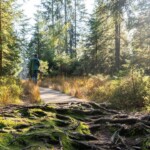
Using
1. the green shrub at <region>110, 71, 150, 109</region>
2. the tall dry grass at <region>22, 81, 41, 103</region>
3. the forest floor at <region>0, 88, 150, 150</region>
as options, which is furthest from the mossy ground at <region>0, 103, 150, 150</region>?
the tall dry grass at <region>22, 81, 41, 103</region>

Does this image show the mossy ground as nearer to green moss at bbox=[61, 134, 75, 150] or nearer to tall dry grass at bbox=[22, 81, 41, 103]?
green moss at bbox=[61, 134, 75, 150]

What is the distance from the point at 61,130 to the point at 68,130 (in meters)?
0.25

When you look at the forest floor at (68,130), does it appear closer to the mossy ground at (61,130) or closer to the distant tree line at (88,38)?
the mossy ground at (61,130)

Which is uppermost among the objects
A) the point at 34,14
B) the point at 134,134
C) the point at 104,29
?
the point at 34,14

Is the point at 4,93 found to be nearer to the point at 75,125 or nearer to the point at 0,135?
the point at 75,125

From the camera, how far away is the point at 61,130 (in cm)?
593

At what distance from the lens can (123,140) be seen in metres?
5.92

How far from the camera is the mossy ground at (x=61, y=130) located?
17.3ft

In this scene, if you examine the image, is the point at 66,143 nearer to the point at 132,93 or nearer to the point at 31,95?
the point at 132,93

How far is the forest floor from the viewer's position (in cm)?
532

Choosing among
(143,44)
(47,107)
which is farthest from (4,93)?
(143,44)

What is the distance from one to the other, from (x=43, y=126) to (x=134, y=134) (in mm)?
1953

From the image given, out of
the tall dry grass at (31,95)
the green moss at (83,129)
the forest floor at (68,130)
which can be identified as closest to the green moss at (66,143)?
the forest floor at (68,130)

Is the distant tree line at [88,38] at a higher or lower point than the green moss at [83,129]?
higher
